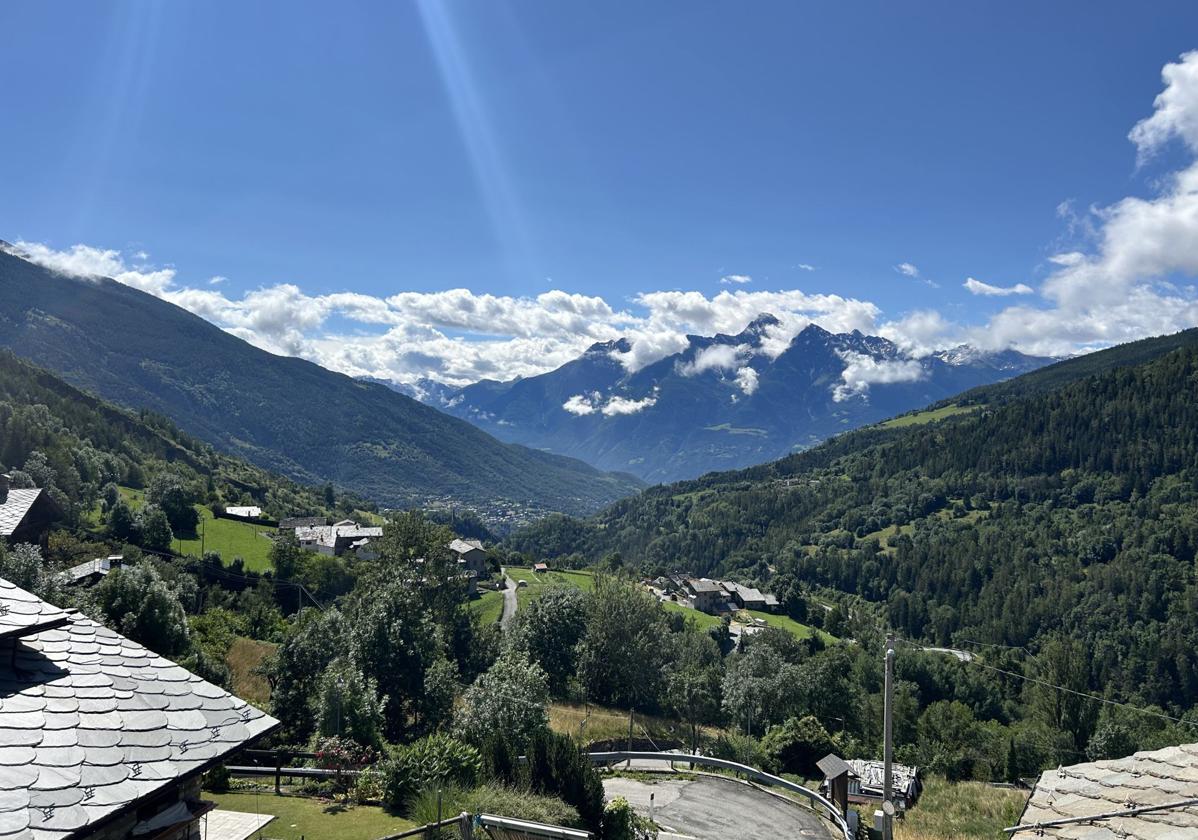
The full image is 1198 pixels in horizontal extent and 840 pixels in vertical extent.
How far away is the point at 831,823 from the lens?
82.4 feet

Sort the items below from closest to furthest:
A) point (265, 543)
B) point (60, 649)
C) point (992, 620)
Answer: point (60, 649), point (265, 543), point (992, 620)

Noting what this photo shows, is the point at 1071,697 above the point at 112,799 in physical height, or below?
below

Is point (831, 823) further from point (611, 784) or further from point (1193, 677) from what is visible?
point (1193, 677)

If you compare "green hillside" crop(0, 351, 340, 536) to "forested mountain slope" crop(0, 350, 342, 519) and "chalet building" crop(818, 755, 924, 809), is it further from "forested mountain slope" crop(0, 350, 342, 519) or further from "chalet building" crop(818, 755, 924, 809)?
"chalet building" crop(818, 755, 924, 809)

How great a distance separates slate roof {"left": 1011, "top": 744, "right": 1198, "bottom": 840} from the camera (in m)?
7.60

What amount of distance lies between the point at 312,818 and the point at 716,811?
15.9 m

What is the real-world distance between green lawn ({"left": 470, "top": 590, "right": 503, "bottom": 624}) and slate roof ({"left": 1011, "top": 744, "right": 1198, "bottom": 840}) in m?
73.4

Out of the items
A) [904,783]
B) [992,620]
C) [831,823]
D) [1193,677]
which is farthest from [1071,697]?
[992,620]

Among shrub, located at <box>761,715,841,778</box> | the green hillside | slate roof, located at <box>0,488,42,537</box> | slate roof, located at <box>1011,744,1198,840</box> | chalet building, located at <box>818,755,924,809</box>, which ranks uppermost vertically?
the green hillside

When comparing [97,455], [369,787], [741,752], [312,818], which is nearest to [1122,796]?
[312,818]

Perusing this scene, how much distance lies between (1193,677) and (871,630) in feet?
191

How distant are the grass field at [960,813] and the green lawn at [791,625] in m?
74.0

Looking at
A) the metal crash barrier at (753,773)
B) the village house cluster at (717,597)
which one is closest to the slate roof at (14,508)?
the metal crash barrier at (753,773)

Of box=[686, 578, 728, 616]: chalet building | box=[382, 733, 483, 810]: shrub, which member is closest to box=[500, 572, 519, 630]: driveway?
box=[686, 578, 728, 616]: chalet building
